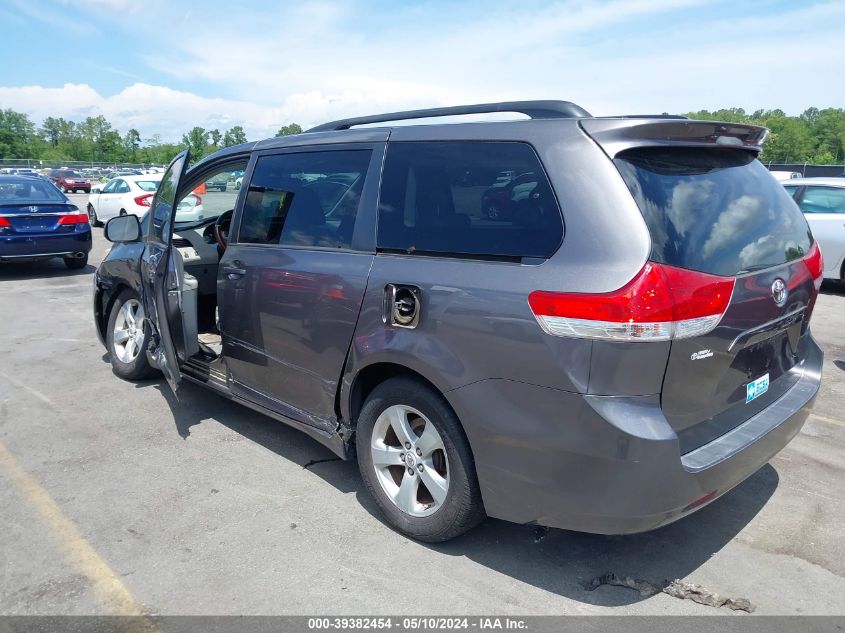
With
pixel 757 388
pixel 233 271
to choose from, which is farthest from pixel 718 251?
pixel 233 271

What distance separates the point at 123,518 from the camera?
3.50 m

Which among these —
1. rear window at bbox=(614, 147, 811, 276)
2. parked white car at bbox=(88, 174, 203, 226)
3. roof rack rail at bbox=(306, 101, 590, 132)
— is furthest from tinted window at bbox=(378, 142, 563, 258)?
parked white car at bbox=(88, 174, 203, 226)

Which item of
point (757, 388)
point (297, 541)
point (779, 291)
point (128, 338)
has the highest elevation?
point (779, 291)

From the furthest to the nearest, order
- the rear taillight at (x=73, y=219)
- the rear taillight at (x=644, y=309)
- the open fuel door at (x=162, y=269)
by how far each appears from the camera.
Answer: the rear taillight at (x=73, y=219) < the open fuel door at (x=162, y=269) < the rear taillight at (x=644, y=309)

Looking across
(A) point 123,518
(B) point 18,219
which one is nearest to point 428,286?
(A) point 123,518

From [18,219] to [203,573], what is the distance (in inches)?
367

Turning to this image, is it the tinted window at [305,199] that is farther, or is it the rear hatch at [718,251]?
the tinted window at [305,199]

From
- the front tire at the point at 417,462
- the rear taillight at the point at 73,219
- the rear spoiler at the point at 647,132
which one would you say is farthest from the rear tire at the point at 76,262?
the rear spoiler at the point at 647,132

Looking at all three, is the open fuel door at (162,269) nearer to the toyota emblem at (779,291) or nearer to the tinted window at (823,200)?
the toyota emblem at (779,291)

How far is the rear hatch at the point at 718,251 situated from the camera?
8.46 ft

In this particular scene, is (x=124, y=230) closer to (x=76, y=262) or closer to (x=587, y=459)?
(x=587, y=459)

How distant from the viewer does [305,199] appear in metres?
3.87

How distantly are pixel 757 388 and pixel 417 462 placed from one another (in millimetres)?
1560

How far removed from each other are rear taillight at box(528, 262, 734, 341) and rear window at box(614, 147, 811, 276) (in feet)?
0.25
